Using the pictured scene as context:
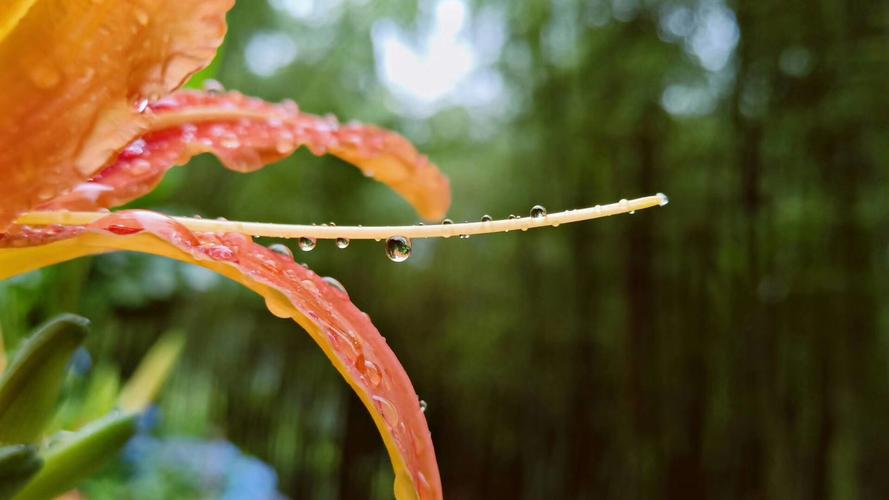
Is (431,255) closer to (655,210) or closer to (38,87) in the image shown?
(655,210)

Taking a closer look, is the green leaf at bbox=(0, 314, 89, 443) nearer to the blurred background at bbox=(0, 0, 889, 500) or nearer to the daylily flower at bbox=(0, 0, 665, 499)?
the daylily flower at bbox=(0, 0, 665, 499)

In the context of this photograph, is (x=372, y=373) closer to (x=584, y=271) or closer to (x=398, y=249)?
(x=398, y=249)

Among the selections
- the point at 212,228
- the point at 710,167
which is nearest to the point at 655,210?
the point at 710,167

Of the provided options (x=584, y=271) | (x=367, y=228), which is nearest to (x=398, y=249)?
(x=367, y=228)

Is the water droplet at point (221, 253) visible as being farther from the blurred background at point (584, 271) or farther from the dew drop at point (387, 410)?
the blurred background at point (584, 271)

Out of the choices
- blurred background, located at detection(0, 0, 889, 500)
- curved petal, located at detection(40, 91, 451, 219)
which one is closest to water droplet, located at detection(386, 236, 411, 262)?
curved petal, located at detection(40, 91, 451, 219)

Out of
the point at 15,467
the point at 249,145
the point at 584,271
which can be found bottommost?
the point at 15,467

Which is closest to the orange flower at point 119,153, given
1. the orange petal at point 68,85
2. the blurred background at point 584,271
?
the orange petal at point 68,85
